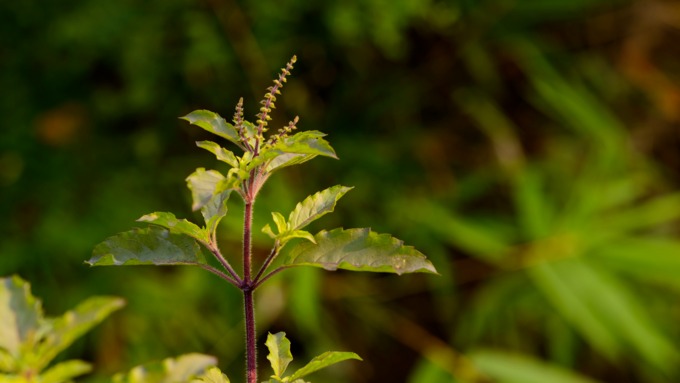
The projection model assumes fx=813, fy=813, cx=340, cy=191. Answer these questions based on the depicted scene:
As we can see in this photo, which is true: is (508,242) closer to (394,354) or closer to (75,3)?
(394,354)

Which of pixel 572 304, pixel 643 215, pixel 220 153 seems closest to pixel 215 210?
pixel 220 153

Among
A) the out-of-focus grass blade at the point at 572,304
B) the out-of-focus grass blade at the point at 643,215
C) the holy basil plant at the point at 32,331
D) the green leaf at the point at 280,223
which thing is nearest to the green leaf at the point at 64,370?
the holy basil plant at the point at 32,331

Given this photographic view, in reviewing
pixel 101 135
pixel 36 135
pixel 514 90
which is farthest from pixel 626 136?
pixel 36 135

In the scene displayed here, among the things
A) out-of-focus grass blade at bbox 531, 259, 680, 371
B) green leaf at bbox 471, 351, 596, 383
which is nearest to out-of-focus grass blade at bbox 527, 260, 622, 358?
out-of-focus grass blade at bbox 531, 259, 680, 371

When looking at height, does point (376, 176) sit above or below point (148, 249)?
above

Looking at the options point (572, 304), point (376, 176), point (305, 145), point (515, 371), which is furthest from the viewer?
point (376, 176)

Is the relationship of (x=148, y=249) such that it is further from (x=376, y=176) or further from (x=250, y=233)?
(x=376, y=176)

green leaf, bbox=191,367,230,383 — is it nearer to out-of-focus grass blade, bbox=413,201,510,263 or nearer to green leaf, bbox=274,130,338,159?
green leaf, bbox=274,130,338,159
